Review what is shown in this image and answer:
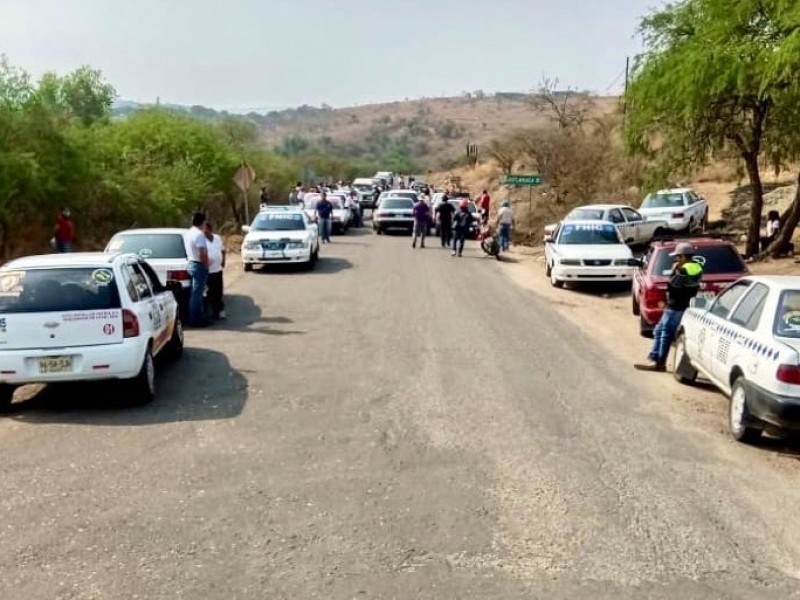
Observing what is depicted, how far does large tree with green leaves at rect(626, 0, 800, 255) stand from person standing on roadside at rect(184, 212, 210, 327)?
9.69m

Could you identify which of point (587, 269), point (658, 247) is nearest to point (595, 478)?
point (658, 247)

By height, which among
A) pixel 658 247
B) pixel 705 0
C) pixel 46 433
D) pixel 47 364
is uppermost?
pixel 705 0

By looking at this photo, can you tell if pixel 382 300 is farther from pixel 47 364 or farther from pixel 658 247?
pixel 47 364

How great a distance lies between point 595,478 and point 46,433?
5.06 metres

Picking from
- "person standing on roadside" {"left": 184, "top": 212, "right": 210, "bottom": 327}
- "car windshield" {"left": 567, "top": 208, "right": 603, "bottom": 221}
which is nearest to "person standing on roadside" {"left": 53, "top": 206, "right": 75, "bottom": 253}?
"person standing on roadside" {"left": 184, "top": 212, "right": 210, "bottom": 327}

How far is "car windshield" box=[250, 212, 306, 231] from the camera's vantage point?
23.9 metres

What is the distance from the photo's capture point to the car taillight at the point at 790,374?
773cm

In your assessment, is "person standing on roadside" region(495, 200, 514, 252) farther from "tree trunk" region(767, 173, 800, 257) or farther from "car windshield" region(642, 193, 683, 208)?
"tree trunk" region(767, 173, 800, 257)

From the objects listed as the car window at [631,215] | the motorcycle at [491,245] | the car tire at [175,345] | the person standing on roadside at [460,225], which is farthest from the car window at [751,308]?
the car window at [631,215]

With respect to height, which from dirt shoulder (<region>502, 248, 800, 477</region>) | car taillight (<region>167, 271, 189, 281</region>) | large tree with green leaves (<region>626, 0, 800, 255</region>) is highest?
large tree with green leaves (<region>626, 0, 800, 255</region>)

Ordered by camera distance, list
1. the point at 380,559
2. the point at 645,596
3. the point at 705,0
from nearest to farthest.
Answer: the point at 645,596, the point at 380,559, the point at 705,0

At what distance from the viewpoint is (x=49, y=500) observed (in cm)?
665

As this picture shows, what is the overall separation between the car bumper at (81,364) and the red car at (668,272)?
8551 mm

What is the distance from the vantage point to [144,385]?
9.55 metres
